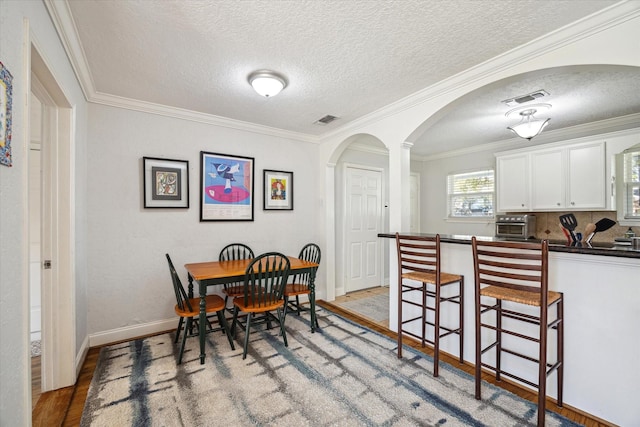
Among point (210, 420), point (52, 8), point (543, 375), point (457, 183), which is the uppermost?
point (52, 8)

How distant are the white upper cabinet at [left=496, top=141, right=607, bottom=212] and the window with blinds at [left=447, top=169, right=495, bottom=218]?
0.42 metres

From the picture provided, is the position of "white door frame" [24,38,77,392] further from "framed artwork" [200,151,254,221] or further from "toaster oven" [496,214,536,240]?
"toaster oven" [496,214,536,240]

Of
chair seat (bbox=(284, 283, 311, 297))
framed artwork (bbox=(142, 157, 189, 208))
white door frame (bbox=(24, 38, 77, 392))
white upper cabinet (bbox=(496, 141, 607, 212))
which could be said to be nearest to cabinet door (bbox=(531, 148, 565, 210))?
white upper cabinet (bbox=(496, 141, 607, 212))

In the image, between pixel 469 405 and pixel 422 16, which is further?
pixel 469 405

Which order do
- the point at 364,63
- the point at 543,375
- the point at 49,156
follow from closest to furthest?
the point at 543,375, the point at 49,156, the point at 364,63

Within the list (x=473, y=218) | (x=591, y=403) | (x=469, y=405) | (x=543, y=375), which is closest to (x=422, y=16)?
(x=543, y=375)

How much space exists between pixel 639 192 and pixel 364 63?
11.8ft

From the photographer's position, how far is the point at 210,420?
1766 mm

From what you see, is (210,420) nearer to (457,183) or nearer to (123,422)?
(123,422)

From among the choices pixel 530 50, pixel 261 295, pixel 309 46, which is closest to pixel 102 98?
pixel 309 46

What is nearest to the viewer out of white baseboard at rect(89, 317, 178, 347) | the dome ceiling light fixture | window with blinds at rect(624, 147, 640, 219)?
white baseboard at rect(89, 317, 178, 347)

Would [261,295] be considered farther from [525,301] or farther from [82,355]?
[525,301]

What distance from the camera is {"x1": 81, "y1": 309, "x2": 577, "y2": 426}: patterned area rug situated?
70.0 inches

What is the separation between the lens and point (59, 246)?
2.12 meters
